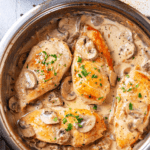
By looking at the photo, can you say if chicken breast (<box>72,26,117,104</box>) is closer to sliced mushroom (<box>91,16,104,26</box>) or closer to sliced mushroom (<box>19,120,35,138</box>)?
sliced mushroom (<box>91,16,104,26</box>)

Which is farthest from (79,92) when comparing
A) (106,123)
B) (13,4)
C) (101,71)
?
(13,4)

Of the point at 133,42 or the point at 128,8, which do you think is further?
the point at 133,42

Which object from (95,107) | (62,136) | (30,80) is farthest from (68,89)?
(62,136)

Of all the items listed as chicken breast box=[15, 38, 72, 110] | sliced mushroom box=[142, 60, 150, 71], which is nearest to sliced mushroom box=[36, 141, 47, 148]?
chicken breast box=[15, 38, 72, 110]

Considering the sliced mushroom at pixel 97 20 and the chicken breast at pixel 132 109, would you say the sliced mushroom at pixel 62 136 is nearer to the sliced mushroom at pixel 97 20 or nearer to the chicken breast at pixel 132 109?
the chicken breast at pixel 132 109

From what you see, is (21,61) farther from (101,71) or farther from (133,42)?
(133,42)

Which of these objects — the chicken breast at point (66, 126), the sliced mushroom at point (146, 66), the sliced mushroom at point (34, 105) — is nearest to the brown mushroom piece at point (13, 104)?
the sliced mushroom at point (34, 105)
